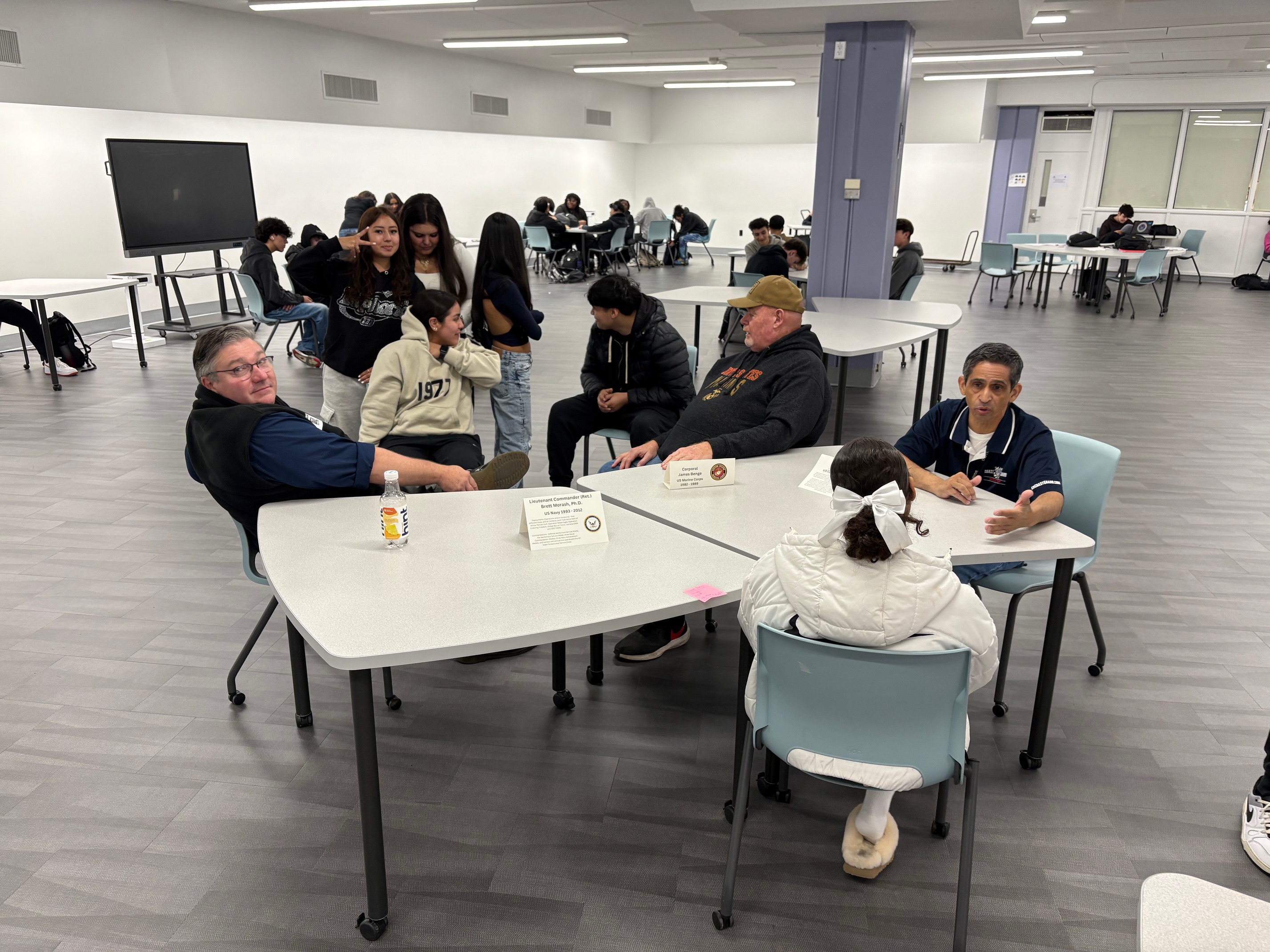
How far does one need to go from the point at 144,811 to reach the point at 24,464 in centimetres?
339

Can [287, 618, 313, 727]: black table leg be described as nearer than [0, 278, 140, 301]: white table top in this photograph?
Yes

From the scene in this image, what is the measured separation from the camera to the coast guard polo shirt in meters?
2.46

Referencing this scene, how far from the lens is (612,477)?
2.67 meters

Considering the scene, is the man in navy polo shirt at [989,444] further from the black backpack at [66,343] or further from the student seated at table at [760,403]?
the black backpack at [66,343]

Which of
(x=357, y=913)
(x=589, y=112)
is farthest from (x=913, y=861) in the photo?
(x=589, y=112)

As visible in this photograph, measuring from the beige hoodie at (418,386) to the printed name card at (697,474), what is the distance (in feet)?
3.32

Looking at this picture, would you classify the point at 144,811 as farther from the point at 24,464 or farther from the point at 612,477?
the point at 24,464

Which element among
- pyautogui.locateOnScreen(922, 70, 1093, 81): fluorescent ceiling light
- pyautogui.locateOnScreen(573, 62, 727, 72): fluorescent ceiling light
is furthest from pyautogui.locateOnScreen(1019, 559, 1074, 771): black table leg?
pyautogui.locateOnScreen(922, 70, 1093, 81): fluorescent ceiling light

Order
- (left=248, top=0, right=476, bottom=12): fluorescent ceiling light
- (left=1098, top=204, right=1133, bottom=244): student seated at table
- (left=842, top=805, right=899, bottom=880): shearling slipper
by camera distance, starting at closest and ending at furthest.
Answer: (left=842, top=805, right=899, bottom=880): shearling slipper, (left=248, top=0, right=476, bottom=12): fluorescent ceiling light, (left=1098, top=204, right=1133, bottom=244): student seated at table

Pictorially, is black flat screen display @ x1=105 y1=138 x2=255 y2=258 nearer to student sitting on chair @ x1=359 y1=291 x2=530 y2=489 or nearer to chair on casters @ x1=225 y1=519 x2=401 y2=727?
student sitting on chair @ x1=359 y1=291 x2=530 y2=489

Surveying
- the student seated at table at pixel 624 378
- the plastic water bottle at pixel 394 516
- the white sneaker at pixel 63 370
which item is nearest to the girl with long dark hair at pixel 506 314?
the student seated at table at pixel 624 378

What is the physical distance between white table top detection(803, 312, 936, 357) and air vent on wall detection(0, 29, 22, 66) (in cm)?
686

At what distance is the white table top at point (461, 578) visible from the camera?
5.69 ft

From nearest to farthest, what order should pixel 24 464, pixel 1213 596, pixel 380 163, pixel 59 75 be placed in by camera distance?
pixel 1213 596 < pixel 24 464 < pixel 59 75 < pixel 380 163
